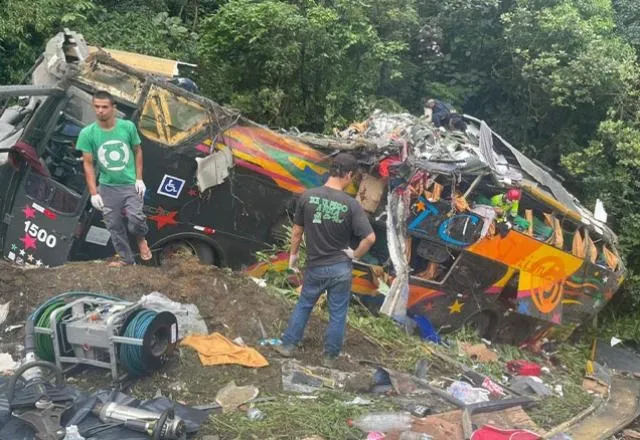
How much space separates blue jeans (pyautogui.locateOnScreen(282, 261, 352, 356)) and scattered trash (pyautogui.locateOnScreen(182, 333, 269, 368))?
0.38 metres

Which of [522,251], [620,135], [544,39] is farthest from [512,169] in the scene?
[544,39]

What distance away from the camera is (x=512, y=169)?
27.6 ft

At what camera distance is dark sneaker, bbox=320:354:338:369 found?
5656 millimetres

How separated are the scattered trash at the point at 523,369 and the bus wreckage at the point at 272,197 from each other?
31.1 inches

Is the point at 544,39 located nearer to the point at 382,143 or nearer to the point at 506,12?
the point at 506,12

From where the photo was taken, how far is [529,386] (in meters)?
6.40

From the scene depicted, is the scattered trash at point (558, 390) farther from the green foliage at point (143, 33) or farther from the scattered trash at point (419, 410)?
the green foliage at point (143, 33)

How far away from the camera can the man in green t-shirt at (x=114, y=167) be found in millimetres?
5984

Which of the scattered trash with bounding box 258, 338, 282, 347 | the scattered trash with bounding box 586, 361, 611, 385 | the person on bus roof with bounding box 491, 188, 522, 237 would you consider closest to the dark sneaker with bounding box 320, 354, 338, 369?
the scattered trash with bounding box 258, 338, 282, 347

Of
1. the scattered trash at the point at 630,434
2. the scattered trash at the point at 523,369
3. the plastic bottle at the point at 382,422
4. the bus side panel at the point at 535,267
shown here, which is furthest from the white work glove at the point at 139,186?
the scattered trash at the point at 630,434

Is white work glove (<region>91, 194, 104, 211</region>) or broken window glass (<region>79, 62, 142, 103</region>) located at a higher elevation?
broken window glass (<region>79, 62, 142, 103</region>)

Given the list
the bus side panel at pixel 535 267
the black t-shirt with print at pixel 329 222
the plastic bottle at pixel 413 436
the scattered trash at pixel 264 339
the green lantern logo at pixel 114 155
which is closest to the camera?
the plastic bottle at pixel 413 436

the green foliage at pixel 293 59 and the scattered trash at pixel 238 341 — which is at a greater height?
the green foliage at pixel 293 59

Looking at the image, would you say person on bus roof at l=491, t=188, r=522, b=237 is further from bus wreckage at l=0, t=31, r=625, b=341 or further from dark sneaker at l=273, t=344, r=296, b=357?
dark sneaker at l=273, t=344, r=296, b=357
